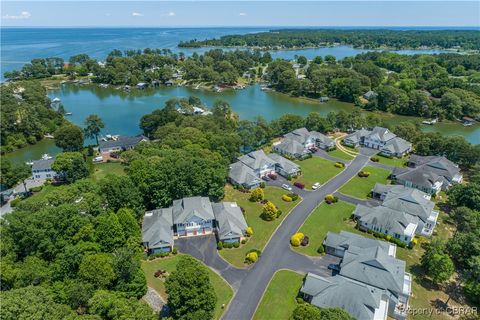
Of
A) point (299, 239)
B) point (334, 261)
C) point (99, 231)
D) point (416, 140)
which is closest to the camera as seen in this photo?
point (99, 231)

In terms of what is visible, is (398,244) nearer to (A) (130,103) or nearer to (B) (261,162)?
(B) (261,162)

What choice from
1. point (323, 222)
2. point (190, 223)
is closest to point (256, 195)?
point (323, 222)

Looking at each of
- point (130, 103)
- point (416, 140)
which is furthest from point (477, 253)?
point (130, 103)

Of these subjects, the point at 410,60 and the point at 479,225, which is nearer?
the point at 479,225

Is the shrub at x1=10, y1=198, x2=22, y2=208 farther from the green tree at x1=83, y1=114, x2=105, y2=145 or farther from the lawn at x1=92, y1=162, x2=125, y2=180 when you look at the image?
the green tree at x1=83, y1=114, x2=105, y2=145

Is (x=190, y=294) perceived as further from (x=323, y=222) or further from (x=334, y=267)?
(x=323, y=222)

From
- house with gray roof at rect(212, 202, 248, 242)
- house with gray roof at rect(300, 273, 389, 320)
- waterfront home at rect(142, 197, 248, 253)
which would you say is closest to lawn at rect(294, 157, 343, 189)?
house with gray roof at rect(212, 202, 248, 242)

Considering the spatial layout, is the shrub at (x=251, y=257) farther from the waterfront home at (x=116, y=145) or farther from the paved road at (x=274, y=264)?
the waterfront home at (x=116, y=145)
